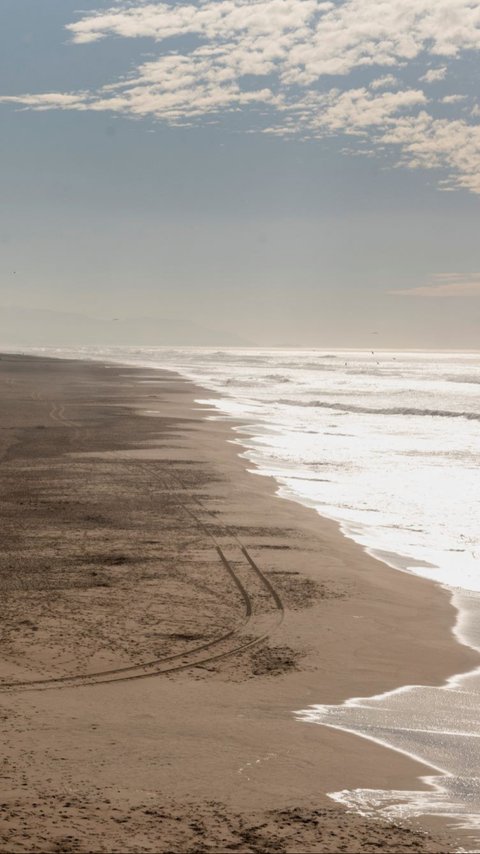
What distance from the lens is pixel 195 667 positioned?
7527 millimetres

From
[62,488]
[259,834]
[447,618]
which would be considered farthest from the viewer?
[62,488]

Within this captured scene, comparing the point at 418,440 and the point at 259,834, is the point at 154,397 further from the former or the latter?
the point at 259,834

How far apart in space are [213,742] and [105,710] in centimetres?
87

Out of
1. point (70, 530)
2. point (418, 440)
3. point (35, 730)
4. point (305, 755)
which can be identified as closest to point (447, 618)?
point (305, 755)

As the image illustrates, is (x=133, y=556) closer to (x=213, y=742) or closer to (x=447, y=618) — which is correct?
(x=447, y=618)

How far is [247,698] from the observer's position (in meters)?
6.89

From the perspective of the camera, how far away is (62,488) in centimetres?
1688

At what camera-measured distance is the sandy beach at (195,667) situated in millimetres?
4922

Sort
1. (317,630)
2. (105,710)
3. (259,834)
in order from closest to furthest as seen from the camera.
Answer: (259,834) < (105,710) < (317,630)

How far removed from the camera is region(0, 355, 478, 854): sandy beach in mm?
4922

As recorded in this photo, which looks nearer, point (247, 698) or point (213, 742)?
point (213, 742)

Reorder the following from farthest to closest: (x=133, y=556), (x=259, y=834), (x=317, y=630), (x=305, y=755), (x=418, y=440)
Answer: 1. (x=418, y=440)
2. (x=133, y=556)
3. (x=317, y=630)
4. (x=305, y=755)
5. (x=259, y=834)

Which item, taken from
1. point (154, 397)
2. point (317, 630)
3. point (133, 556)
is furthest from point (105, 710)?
Result: point (154, 397)

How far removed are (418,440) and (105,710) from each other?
73.3 ft
